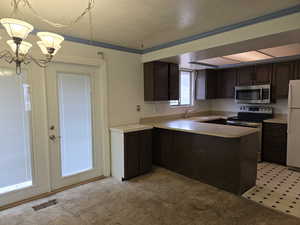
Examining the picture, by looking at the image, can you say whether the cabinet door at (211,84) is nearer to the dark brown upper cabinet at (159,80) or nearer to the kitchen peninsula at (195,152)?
the dark brown upper cabinet at (159,80)

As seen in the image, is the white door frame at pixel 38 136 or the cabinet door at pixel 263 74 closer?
the white door frame at pixel 38 136

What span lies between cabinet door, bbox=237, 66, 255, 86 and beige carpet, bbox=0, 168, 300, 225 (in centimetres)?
297

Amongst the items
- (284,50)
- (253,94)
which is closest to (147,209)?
(284,50)

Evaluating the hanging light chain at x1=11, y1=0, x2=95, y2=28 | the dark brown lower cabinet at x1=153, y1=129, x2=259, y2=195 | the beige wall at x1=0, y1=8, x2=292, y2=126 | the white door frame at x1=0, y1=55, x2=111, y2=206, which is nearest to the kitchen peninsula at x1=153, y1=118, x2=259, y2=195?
the dark brown lower cabinet at x1=153, y1=129, x2=259, y2=195

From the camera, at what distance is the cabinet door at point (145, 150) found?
3.47 m

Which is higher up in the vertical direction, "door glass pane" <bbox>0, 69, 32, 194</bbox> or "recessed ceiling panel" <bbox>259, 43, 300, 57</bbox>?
"recessed ceiling panel" <bbox>259, 43, 300, 57</bbox>

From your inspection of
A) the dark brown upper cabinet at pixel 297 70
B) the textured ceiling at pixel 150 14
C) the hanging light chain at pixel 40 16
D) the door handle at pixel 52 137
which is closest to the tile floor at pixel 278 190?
the dark brown upper cabinet at pixel 297 70

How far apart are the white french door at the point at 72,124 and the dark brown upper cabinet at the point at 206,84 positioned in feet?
9.97

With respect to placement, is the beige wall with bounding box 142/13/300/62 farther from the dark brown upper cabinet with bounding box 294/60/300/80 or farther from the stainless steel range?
the dark brown upper cabinet with bounding box 294/60/300/80

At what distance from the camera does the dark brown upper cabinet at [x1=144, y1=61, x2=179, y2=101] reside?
3.88 meters

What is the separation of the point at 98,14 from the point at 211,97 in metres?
3.95

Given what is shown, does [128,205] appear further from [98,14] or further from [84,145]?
[98,14]

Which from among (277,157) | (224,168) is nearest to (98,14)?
(224,168)

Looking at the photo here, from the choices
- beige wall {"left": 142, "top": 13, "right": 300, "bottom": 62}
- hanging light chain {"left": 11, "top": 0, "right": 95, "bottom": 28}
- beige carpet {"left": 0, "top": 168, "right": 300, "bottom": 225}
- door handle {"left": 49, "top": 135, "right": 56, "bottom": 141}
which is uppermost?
hanging light chain {"left": 11, "top": 0, "right": 95, "bottom": 28}
